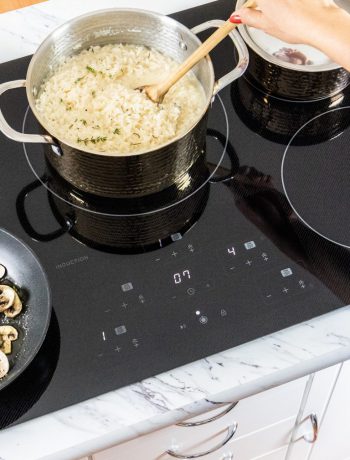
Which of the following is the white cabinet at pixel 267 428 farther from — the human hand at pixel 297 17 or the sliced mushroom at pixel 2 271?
the human hand at pixel 297 17

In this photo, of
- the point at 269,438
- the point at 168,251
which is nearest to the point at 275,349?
the point at 168,251

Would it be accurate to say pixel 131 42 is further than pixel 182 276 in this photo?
Answer: Yes

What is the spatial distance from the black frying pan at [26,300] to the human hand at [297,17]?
387mm

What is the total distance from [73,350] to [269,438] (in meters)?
0.43

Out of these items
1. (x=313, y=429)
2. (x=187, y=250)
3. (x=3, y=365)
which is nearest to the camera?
(x=3, y=365)

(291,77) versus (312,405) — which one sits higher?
(291,77)

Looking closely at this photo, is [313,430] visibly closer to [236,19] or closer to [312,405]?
[312,405]

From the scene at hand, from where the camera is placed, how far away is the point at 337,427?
125 centimetres

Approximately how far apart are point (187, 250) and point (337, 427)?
536mm

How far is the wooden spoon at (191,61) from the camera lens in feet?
2.83

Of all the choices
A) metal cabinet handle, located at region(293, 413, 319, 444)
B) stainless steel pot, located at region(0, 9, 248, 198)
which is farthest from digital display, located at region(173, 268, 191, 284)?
metal cabinet handle, located at region(293, 413, 319, 444)

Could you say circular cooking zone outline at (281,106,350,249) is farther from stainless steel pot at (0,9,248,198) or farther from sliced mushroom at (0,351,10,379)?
sliced mushroom at (0,351,10,379)

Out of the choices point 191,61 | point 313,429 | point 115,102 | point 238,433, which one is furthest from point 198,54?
point 313,429

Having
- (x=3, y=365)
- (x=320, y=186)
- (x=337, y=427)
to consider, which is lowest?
(x=337, y=427)
